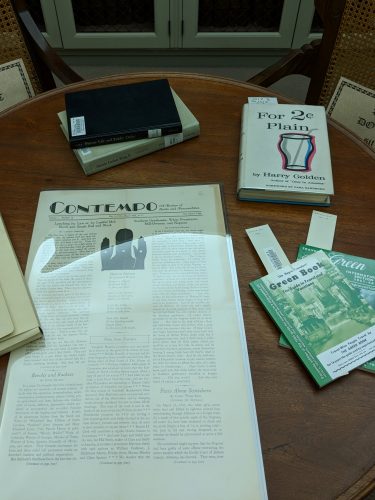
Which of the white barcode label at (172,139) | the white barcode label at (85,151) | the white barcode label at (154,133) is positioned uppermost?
the white barcode label at (154,133)

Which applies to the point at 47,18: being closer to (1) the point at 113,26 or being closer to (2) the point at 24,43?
(1) the point at 113,26

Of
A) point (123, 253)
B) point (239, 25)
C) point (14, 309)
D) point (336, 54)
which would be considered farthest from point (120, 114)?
point (239, 25)

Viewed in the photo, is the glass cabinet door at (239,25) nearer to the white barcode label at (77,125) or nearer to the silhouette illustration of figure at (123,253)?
the white barcode label at (77,125)

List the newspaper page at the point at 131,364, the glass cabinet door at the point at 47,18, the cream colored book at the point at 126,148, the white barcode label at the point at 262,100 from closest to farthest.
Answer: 1. the newspaper page at the point at 131,364
2. the cream colored book at the point at 126,148
3. the white barcode label at the point at 262,100
4. the glass cabinet door at the point at 47,18

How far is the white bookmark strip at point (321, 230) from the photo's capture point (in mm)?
698

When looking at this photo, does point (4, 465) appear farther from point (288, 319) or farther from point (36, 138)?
point (36, 138)

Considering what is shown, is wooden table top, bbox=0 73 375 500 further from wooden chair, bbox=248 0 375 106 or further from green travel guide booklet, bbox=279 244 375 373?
wooden chair, bbox=248 0 375 106

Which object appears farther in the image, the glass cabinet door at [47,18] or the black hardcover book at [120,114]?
the glass cabinet door at [47,18]

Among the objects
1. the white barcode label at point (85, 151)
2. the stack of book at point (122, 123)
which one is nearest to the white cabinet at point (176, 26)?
the stack of book at point (122, 123)

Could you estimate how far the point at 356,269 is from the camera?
66 cm

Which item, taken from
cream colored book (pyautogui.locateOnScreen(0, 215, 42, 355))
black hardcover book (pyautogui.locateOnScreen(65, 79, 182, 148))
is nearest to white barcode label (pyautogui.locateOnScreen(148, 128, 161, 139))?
black hardcover book (pyautogui.locateOnScreen(65, 79, 182, 148))

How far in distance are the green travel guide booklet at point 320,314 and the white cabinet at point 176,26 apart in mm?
1489

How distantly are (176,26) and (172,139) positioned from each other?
3.98ft

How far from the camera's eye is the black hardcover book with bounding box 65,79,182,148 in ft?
2.54
